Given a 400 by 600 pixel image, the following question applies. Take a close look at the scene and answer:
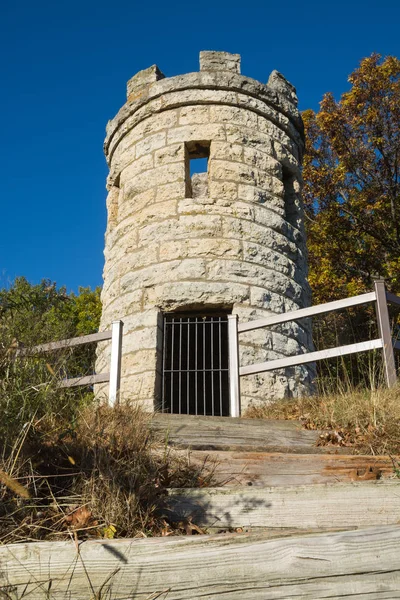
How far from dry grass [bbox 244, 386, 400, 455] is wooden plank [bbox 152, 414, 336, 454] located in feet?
0.55

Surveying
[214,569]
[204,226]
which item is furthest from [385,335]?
[214,569]

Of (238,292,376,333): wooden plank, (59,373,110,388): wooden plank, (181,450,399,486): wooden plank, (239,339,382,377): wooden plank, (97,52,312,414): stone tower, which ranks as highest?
(97,52,312,414): stone tower

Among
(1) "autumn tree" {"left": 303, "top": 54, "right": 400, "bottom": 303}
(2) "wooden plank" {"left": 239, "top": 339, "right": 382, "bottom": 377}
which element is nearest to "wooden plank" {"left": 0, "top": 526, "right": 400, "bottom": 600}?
(2) "wooden plank" {"left": 239, "top": 339, "right": 382, "bottom": 377}

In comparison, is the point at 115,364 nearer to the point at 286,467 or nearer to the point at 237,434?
the point at 237,434

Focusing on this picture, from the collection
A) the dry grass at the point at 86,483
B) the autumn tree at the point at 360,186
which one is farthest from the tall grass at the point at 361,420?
the autumn tree at the point at 360,186

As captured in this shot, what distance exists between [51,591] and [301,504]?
1.38 m

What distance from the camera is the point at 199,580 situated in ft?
7.43

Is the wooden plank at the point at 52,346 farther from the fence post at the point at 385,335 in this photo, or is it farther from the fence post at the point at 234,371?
the fence post at the point at 385,335

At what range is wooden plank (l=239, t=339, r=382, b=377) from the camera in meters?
5.92

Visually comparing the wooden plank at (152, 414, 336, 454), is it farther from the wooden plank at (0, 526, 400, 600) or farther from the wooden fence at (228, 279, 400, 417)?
the wooden plank at (0, 526, 400, 600)

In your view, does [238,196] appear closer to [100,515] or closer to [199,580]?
[100,515]

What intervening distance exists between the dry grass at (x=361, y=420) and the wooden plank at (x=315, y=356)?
567mm

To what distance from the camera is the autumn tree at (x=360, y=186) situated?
51.0ft

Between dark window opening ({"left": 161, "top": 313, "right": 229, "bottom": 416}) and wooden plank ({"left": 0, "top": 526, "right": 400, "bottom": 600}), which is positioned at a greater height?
dark window opening ({"left": 161, "top": 313, "right": 229, "bottom": 416})
